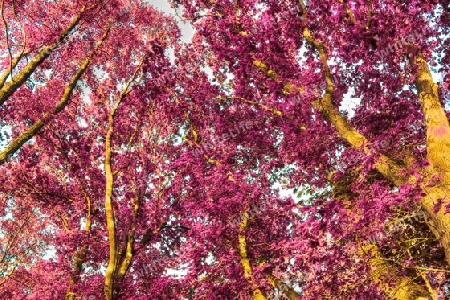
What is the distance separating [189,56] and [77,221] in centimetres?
822

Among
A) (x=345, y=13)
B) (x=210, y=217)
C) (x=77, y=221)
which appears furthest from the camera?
(x=77, y=221)

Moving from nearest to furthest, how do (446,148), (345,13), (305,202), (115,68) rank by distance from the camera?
1. (446,148)
2. (345,13)
3. (305,202)
4. (115,68)

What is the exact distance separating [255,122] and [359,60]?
176 inches

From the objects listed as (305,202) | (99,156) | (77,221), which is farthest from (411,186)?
(77,221)

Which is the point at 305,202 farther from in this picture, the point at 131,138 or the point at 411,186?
the point at 131,138

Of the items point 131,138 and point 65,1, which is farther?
point 131,138

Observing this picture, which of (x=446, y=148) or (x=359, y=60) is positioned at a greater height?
(x=359, y=60)

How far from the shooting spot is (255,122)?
43.4ft

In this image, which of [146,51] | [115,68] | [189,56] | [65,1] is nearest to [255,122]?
[189,56]

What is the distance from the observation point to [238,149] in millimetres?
12930

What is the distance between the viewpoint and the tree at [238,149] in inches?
254

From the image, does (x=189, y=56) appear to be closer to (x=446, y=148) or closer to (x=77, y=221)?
(x=77, y=221)

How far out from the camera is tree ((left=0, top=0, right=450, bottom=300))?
6457mm

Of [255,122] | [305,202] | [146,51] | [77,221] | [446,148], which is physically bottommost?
[446,148]
